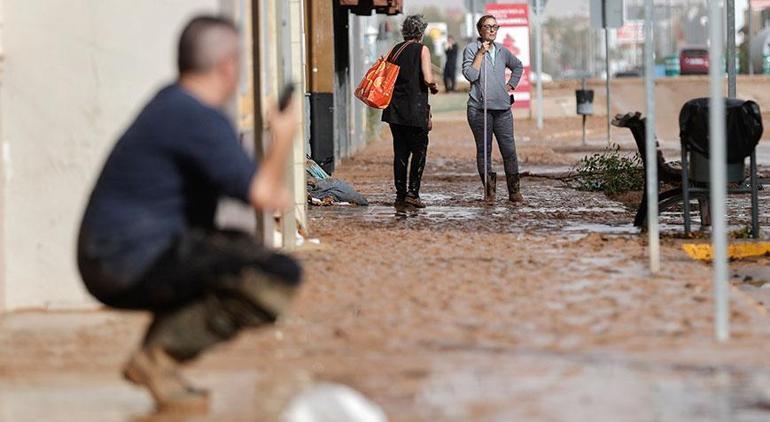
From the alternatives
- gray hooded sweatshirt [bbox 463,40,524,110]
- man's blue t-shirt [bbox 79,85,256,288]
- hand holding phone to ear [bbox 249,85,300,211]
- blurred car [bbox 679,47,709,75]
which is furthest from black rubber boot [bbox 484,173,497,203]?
blurred car [bbox 679,47,709,75]

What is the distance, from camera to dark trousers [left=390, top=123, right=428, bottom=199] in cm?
1892

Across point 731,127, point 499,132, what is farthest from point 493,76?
→ point 731,127

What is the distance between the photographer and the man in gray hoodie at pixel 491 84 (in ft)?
63.1

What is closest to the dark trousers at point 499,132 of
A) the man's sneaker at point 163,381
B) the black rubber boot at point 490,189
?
the black rubber boot at point 490,189

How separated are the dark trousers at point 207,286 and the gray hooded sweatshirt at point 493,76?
39.7ft

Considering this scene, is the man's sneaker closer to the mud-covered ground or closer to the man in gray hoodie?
the mud-covered ground

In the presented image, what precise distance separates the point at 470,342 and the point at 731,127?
5.49 metres

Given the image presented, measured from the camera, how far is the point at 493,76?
19297mm

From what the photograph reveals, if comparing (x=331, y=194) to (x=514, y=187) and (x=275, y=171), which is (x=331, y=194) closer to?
(x=514, y=187)

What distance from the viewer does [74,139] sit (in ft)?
35.2

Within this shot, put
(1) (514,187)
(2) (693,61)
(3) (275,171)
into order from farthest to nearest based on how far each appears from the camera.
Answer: (2) (693,61), (1) (514,187), (3) (275,171)

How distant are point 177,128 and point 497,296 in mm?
4433

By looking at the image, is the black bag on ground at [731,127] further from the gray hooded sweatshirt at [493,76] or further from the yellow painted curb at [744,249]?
the gray hooded sweatshirt at [493,76]

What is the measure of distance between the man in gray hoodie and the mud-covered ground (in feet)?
12.7
